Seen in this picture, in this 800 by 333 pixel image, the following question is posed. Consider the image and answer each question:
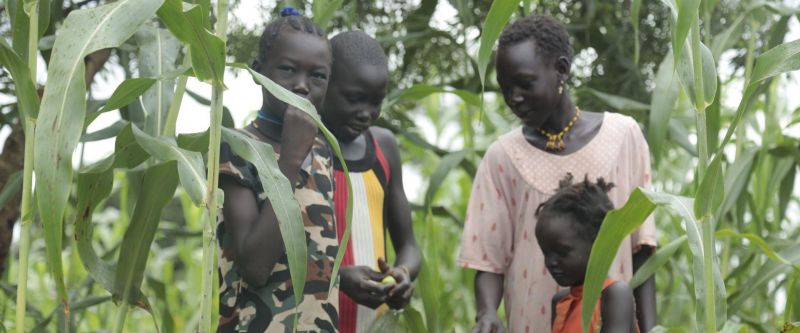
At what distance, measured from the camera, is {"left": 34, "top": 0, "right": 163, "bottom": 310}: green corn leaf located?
1.14 meters

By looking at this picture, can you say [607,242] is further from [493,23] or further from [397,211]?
[397,211]

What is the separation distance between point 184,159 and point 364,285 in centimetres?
45

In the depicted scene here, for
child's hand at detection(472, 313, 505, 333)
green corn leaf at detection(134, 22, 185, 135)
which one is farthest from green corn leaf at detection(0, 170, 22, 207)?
child's hand at detection(472, 313, 505, 333)

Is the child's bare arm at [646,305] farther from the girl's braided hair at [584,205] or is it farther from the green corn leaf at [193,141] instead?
the green corn leaf at [193,141]

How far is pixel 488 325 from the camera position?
1.79m

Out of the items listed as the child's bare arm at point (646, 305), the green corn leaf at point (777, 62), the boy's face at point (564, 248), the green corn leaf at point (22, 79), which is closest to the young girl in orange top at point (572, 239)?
the boy's face at point (564, 248)

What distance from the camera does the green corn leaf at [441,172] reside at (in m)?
2.20

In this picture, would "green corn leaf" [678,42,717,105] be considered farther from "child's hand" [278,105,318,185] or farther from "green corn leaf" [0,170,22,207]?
"green corn leaf" [0,170,22,207]

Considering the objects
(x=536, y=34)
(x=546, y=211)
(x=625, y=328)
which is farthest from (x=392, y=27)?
(x=625, y=328)

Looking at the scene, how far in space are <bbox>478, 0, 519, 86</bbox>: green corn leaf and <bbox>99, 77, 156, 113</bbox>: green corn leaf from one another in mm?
408

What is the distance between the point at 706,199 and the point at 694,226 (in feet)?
0.14

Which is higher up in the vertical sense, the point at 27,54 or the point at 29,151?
the point at 27,54

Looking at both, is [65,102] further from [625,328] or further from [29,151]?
[625,328]

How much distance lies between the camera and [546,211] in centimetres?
174
